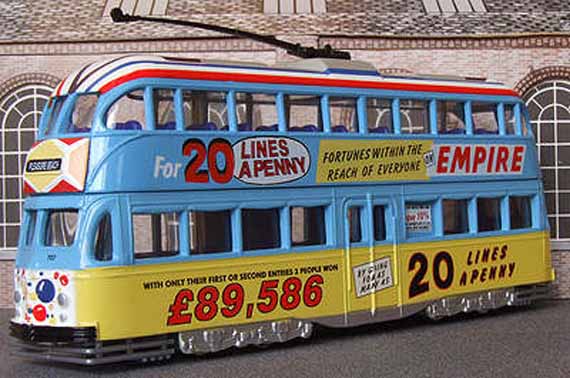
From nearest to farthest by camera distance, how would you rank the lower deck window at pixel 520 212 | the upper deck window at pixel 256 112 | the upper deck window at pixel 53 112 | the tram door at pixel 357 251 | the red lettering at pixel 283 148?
the upper deck window at pixel 53 112
the upper deck window at pixel 256 112
the red lettering at pixel 283 148
the tram door at pixel 357 251
the lower deck window at pixel 520 212

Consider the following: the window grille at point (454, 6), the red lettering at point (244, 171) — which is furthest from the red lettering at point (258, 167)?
the window grille at point (454, 6)

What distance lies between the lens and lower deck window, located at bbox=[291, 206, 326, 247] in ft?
58.4

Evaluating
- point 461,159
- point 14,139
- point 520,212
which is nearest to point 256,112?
point 461,159

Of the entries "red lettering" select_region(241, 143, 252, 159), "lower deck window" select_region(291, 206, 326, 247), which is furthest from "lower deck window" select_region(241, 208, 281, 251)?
"red lettering" select_region(241, 143, 252, 159)

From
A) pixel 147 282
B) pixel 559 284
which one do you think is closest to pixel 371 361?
pixel 147 282

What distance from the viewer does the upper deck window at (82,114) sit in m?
16.2

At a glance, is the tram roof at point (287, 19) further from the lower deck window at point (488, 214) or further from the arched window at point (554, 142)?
the lower deck window at point (488, 214)

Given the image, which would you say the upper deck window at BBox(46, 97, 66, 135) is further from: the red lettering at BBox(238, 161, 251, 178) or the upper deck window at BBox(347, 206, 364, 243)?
the upper deck window at BBox(347, 206, 364, 243)

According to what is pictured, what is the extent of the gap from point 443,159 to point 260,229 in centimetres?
376

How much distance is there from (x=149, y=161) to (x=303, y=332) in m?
3.36

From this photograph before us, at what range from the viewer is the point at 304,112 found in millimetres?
18172

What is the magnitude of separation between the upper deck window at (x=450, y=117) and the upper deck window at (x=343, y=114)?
177 cm

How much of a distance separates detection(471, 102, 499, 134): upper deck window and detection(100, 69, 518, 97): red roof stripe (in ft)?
0.67

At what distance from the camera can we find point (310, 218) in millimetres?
18062
